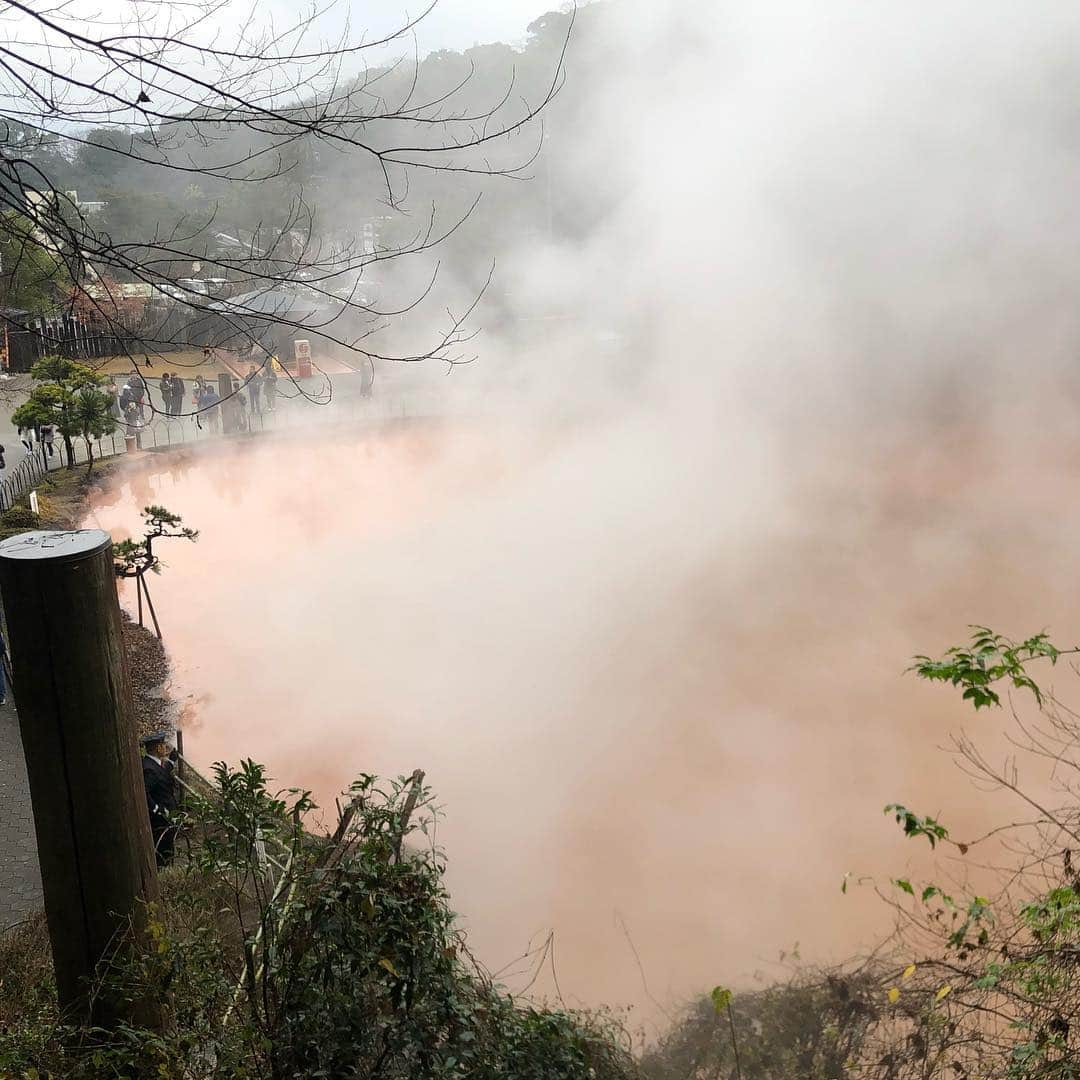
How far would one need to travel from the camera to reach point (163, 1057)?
167 centimetres

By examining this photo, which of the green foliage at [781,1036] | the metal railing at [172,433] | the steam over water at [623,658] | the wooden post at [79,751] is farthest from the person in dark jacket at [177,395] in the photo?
the wooden post at [79,751]

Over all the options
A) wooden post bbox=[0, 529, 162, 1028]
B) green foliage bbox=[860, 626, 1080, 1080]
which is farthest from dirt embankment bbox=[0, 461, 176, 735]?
green foliage bbox=[860, 626, 1080, 1080]

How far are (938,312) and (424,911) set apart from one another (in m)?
11.4

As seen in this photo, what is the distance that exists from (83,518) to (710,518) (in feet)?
19.2

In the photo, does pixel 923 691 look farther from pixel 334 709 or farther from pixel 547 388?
pixel 547 388

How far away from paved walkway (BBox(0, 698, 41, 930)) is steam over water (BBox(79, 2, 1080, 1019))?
39.5 inches

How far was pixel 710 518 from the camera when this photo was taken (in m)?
8.92

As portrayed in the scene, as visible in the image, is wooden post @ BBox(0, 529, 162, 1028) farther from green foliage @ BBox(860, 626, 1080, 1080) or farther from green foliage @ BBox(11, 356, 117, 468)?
green foliage @ BBox(11, 356, 117, 468)

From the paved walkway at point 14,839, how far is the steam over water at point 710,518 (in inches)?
39.5

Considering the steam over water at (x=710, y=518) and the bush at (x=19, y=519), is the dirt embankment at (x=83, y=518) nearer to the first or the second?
the bush at (x=19, y=519)

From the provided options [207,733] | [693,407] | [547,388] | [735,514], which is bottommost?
[207,733]

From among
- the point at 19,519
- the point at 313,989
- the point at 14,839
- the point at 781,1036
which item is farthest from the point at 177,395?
the point at 313,989

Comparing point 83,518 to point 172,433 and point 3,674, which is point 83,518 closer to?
point 172,433

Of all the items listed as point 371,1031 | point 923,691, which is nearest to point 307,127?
point 371,1031
